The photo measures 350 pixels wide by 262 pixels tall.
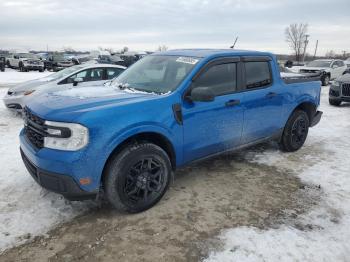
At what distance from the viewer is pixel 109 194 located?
3521 mm

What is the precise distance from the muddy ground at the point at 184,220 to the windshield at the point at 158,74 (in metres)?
1.37

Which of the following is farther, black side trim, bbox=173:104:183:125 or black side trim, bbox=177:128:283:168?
black side trim, bbox=177:128:283:168

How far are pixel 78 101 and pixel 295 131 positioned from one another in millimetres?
4037

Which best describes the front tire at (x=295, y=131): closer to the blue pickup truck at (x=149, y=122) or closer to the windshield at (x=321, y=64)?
the blue pickup truck at (x=149, y=122)

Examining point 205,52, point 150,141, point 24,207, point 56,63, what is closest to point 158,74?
point 205,52

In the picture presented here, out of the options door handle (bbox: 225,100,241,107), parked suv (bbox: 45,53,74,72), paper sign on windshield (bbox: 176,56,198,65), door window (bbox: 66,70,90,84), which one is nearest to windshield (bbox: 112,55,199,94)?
paper sign on windshield (bbox: 176,56,198,65)

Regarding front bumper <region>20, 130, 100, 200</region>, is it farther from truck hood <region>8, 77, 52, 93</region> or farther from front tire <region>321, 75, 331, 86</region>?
front tire <region>321, 75, 331, 86</region>

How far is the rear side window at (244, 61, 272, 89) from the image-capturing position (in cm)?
493

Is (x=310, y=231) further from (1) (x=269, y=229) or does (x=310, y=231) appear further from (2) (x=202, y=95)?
(2) (x=202, y=95)

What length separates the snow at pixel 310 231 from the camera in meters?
3.09

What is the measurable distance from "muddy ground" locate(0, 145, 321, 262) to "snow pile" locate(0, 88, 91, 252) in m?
0.16

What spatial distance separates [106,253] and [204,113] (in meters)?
1.98

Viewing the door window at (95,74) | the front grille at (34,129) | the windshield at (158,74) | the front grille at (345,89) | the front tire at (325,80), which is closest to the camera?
the front grille at (34,129)

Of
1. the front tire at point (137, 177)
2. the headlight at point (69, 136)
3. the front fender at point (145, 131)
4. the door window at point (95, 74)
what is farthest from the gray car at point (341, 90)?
the headlight at point (69, 136)
